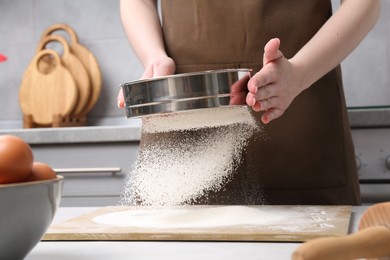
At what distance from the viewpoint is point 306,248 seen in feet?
1.09

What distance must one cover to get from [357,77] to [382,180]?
0.50 meters

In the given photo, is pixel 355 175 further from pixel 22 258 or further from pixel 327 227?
pixel 22 258

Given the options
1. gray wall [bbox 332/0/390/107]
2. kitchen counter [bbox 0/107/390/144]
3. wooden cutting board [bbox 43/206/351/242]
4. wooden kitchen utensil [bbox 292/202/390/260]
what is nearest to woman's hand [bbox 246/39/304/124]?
wooden cutting board [bbox 43/206/351/242]

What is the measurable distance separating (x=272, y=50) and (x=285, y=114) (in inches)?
14.5

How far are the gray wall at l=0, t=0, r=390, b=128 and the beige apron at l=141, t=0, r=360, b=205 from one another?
83 cm

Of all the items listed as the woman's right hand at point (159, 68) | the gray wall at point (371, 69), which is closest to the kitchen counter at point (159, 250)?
the woman's right hand at point (159, 68)

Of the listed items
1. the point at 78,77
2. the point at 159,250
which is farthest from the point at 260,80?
the point at 78,77

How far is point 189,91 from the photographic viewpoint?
85cm

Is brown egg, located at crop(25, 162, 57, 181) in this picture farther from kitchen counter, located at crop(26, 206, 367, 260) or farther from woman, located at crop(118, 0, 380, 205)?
woman, located at crop(118, 0, 380, 205)

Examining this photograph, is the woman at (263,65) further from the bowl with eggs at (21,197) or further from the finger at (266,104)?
the bowl with eggs at (21,197)

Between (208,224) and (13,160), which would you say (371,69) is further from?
(13,160)

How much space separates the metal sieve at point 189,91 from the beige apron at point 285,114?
37 centimetres

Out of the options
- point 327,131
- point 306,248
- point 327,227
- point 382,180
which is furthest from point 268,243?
point 382,180

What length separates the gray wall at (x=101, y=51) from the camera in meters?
2.09
